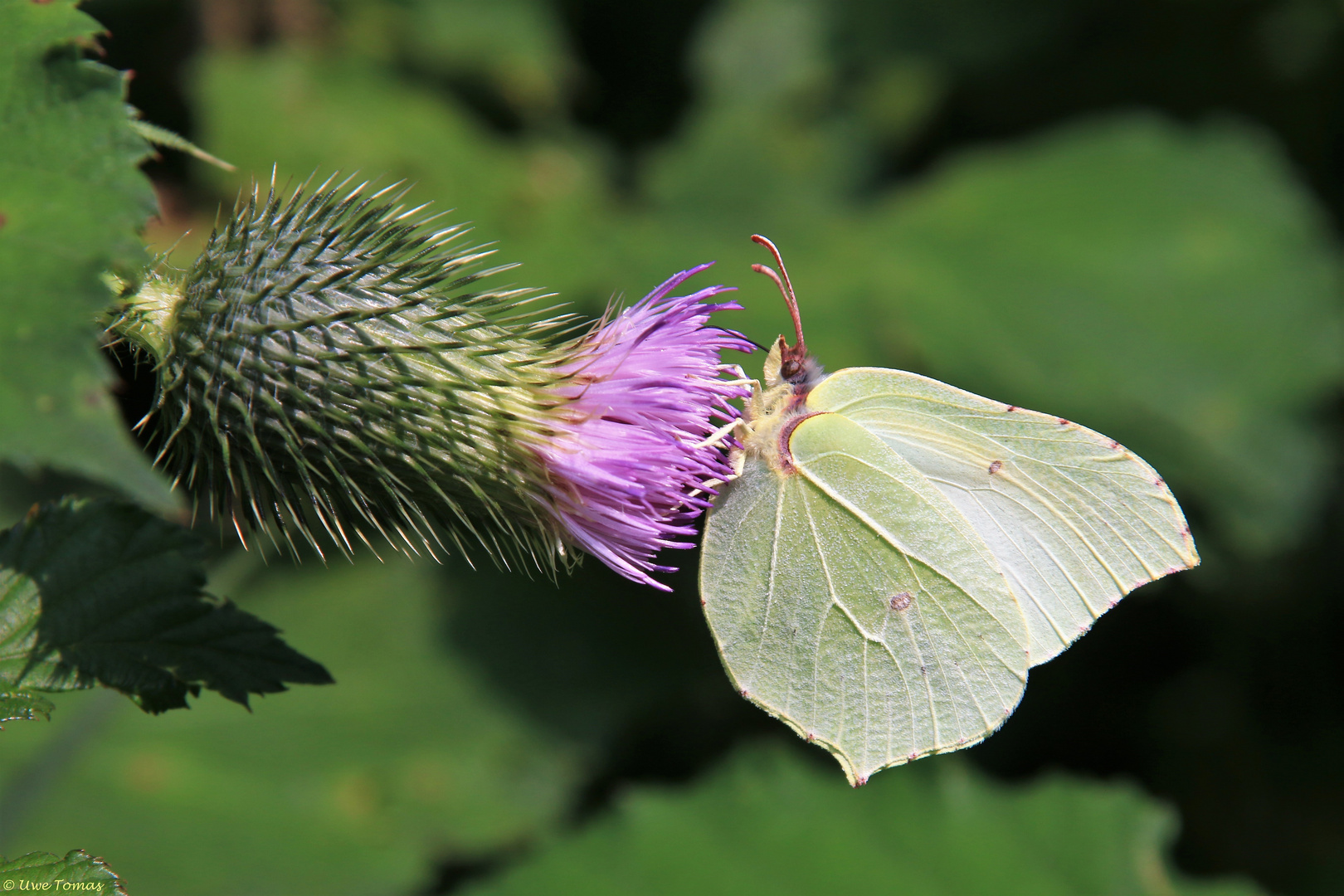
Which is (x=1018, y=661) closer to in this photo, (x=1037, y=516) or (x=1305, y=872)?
(x=1037, y=516)

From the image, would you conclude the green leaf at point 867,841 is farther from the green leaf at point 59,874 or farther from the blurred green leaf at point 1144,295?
the green leaf at point 59,874

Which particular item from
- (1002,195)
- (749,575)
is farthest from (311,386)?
(1002,195)

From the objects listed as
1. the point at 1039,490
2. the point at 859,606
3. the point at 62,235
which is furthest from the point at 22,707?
the point at 1039,490

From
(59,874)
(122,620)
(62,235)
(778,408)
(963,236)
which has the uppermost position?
(62,235)

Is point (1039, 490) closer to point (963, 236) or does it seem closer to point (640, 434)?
point (640, 434)

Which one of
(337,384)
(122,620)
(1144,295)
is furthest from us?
(1144,295)

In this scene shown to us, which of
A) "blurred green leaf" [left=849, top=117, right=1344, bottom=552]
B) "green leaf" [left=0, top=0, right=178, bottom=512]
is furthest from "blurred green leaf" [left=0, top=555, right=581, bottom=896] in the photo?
"green leaf" [left=0, top=0, right=178, bottom=512]
